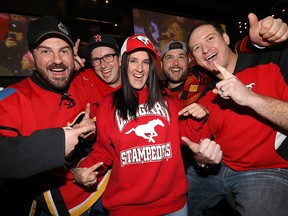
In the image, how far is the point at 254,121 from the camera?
1.84 metres

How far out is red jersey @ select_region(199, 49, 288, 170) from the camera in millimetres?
1829

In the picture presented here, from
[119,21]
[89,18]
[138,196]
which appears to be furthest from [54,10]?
[138,196]

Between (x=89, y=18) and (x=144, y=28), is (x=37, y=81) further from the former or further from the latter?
(x=144, y=28)

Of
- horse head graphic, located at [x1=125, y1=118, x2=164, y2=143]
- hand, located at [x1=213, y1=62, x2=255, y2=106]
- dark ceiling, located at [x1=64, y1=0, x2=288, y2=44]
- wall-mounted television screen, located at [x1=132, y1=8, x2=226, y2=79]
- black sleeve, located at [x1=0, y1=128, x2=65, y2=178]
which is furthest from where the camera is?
wall-mounted television screen, located at [x1=132, y1=8, x2=226, y2=79]

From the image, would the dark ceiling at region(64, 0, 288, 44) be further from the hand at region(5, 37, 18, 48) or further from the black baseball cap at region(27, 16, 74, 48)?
the black baseball cap at region(27, 16, 74, 48)

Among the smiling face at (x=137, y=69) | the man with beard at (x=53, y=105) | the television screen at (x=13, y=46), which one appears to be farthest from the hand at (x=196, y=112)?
the television screen at (x=13, y=46)

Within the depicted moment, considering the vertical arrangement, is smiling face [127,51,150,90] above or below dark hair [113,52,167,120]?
above

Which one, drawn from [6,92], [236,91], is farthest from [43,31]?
[236,91]

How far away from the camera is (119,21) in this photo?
5785 mm

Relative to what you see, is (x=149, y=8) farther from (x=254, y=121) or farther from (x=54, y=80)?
(x=254, y=121)

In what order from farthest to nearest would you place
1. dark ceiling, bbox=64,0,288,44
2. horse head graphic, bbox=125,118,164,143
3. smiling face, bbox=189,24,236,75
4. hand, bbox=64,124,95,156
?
dark ceiling, bbox=64,0,288,44 → smiling face, bbox=189,24,236,75 → horse head graphic, bbox=125,118,164,143 → hand, bbox=64,124,95,156

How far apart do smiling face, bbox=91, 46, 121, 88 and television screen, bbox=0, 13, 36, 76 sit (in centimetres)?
212

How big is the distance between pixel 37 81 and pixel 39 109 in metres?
0.28

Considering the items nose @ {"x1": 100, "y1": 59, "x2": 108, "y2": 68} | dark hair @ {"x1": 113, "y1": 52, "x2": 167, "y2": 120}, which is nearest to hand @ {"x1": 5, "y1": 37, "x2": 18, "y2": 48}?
nose @ {"x1": 100, "y1": 59, "x2": 108, "y2": 68}
